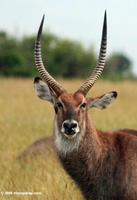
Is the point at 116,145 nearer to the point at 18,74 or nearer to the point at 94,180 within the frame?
the point at 94,180

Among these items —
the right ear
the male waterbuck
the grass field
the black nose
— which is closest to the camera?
the black nose

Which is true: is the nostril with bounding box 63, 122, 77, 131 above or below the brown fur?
above

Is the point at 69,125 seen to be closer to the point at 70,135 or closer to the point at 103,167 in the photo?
the point at 70,135

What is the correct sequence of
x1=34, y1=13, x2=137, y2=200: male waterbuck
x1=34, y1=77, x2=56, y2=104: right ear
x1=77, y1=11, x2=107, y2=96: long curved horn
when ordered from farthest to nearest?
1. x1=34, y1=77, x2=56, y2=104: right ear
2. x1=77, y1=11, x2=107, y2=96: long curved horn
3. x1=34, y1=13, x2=137, y2=200: male waterbuck

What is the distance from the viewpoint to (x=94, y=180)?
25.4 ft

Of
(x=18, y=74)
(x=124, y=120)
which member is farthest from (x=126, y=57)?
(x=124, y=120)

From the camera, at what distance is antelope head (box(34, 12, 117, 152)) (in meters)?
7.42

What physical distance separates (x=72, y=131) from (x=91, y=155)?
2.13 feet

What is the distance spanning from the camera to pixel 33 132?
50.3 ft

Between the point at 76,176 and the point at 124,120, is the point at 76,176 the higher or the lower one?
the higher one

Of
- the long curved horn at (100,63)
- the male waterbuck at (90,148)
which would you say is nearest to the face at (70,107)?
the male waterbuck at (90,148)

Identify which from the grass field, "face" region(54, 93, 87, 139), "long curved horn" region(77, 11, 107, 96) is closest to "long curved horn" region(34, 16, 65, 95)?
"face" region(54, 93, 87, 139)

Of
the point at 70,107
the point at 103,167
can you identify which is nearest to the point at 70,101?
the point at 70,107

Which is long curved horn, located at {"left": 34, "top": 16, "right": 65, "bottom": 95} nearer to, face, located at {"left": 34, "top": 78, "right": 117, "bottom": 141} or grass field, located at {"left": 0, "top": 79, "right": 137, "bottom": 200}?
face, located at {"left": 34, "top": 78, "right": 117, "bottom": 141}
